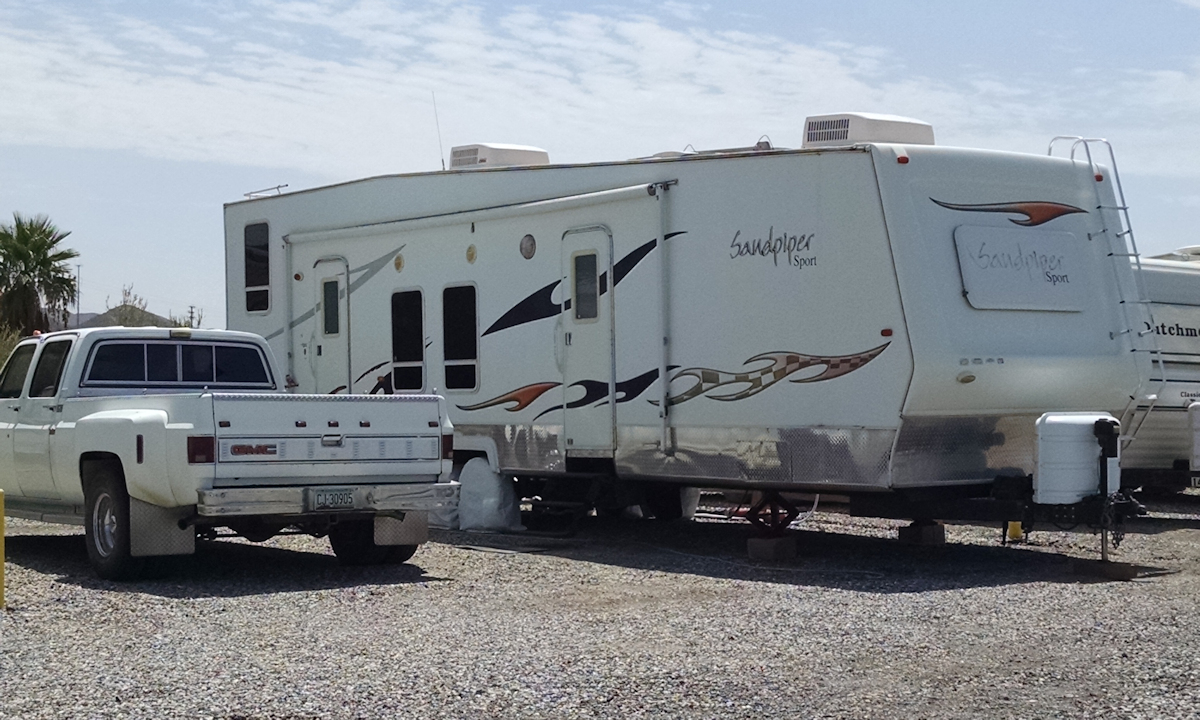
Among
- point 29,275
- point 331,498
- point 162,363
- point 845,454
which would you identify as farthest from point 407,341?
point 29,275

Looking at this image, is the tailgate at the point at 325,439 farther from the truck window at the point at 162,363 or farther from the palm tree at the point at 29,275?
the palm tree at the point at 29,275

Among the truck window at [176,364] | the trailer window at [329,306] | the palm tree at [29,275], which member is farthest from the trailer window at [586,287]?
the palm tree at [29,275]

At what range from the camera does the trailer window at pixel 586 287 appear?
40.9 feet

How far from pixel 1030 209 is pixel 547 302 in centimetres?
400

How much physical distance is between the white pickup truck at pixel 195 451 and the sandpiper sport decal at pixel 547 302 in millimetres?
2203

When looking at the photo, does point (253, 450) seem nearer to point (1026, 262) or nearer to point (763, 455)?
point (763, 455)

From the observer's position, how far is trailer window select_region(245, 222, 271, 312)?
15524mm

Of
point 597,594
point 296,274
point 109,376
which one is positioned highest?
point 296,274

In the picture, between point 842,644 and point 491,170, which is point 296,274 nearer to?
point 491,170

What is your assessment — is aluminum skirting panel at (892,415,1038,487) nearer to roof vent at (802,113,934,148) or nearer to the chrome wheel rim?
roof vent at (802,113,934,148)

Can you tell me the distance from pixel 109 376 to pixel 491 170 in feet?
12.9

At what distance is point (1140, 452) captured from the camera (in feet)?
44.1

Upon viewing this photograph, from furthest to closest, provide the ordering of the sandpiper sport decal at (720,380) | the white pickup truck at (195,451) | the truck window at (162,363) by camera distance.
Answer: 1. the truck window at (162,363)
2. the sandpiper sport decal at (720,380)
3. the white pickup truck at (195,451)

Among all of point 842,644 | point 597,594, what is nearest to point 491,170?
point 597,594
